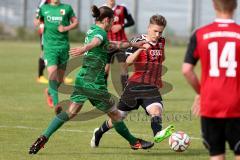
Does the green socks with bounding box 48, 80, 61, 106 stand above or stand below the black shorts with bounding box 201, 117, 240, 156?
below

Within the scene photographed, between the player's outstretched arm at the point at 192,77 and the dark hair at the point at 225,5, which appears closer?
the dark hair at the point at 225,5

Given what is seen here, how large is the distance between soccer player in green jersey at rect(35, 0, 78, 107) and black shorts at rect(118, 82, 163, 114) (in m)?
3.97

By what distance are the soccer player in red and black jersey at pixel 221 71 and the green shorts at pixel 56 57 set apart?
25.9 feet

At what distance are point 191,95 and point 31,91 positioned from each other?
3732 millimetres

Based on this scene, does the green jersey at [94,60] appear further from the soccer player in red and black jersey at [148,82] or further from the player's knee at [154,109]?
the player's knee at [154,109]

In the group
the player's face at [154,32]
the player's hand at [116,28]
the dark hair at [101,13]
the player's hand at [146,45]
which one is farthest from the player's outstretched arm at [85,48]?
the player's hand at [116,28]

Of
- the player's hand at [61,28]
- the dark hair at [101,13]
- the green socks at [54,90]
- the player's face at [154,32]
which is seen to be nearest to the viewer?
the dark hair at [101,13]

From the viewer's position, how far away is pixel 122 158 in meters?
9.90

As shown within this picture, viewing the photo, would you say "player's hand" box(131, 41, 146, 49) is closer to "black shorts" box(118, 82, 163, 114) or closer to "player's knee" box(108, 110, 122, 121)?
"black shorts" box(118, 82, 163, 114)

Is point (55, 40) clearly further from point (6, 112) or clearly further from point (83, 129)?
point (83, 129)

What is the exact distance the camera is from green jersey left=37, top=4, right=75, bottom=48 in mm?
14875

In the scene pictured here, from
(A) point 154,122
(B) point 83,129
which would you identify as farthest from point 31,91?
(A) point 154,122

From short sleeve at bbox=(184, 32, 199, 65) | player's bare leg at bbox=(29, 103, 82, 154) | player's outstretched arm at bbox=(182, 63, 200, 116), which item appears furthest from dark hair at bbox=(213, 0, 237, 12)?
player's bare leg at bbox=(29, 103, 82, 154)

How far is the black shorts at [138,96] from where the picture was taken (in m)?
10.6
